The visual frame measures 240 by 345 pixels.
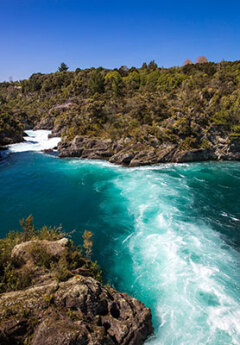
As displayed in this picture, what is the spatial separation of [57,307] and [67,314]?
0.52m

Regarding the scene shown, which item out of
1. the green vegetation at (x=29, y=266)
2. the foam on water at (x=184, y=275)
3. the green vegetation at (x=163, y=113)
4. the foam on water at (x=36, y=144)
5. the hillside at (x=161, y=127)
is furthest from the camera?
the foam on water at (x=36, y=144)

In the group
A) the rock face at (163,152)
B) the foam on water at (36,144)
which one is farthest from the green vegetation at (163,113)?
the foam on water at (36,144)

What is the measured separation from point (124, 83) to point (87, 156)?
6666 centimetres

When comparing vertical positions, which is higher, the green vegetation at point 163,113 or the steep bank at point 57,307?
the green vegetation at point 163,113

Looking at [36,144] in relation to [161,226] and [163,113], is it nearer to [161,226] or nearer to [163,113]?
[163,113]

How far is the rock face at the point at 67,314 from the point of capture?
6.60 m

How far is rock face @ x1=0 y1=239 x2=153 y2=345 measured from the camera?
6598 millimetres

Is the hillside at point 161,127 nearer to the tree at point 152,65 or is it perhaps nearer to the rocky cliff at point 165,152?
the rocky cliff at point 165,152

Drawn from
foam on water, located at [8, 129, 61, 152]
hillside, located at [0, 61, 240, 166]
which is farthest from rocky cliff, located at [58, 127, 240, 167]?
foam on water, located at [8, 129, 61, 152]

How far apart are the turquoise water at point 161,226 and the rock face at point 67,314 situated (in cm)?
230

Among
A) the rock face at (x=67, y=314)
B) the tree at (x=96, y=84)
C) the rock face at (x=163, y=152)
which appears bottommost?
the rock face at (x=67, y=314)

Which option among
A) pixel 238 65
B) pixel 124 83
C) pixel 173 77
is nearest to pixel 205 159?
pixel 238 65

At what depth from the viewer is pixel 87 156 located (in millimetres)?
48781

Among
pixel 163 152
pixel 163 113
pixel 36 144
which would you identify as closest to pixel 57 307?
pixel 163 152
